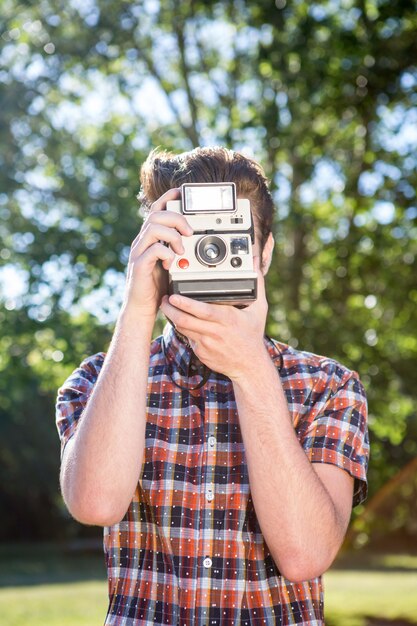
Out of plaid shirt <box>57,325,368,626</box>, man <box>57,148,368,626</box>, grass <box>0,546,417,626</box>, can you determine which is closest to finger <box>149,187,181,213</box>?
man <box>57,148,368,626</box>

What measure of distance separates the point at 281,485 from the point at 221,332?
15.8 inches

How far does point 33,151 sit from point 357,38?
4.12 m

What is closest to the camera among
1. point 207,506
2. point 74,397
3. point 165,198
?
point 207,506

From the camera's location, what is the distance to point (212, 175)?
258cm

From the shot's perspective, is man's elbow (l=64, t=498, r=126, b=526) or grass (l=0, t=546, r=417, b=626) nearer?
man's elbow (l=64, t=498, r=126, b=526)

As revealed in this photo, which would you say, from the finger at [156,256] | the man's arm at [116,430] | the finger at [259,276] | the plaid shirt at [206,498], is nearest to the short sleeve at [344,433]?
the plaid shirt at [206,498]

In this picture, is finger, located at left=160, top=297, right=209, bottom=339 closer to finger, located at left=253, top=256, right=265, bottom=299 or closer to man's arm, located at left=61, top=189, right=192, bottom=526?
man's arm, located at left=61, top=189, right=192, bottom=526

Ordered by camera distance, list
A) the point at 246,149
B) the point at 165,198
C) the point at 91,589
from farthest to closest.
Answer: the point at 91,589, the point at 246,149, the point at 165,198

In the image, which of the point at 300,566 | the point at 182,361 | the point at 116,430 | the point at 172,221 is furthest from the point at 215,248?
the point at 300,566

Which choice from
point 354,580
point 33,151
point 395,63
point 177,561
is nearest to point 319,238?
point 395,63

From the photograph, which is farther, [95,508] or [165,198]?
[165,198]

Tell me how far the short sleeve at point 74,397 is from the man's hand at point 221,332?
1.36 feet

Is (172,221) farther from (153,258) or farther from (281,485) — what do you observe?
(281,485)

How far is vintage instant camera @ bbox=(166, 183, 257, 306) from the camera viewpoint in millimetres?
2268
